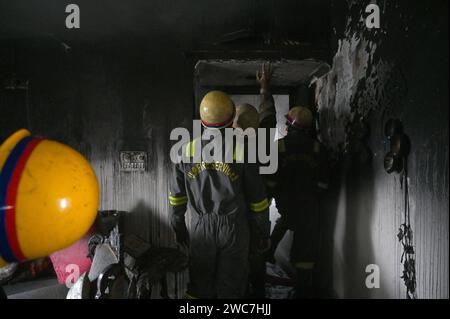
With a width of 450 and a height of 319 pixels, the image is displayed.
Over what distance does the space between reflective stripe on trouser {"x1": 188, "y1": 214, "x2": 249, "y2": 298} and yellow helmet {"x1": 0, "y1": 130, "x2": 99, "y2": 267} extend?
124 cm

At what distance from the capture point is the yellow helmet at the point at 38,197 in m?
0.87

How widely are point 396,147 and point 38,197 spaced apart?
174 centimetres

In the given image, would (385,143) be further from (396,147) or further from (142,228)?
(142,228)

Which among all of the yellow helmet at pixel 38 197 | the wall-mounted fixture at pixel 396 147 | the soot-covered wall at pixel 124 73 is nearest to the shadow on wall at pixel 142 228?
the soot-covered wall at pixel 124 73

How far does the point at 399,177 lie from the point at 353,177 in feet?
2.20

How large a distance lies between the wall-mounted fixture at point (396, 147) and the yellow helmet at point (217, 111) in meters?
1.06

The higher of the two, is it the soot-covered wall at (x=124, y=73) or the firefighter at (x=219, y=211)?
the soot-covered wall at (x=124, y=73)

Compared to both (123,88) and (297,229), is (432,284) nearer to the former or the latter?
(297,229)

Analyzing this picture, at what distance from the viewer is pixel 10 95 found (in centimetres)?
274

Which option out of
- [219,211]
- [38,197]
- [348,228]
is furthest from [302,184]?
[38,197]

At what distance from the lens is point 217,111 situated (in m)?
2.11

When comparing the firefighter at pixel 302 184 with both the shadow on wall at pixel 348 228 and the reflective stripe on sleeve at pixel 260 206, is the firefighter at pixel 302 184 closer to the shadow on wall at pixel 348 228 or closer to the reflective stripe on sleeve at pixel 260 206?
the shadow on wall at pixel 348 228

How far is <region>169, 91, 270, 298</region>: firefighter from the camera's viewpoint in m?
2.10

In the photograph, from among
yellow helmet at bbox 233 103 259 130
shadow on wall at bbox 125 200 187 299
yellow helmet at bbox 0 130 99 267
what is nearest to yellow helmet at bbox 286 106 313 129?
yellow helmet at bbox 233 103 259 130
